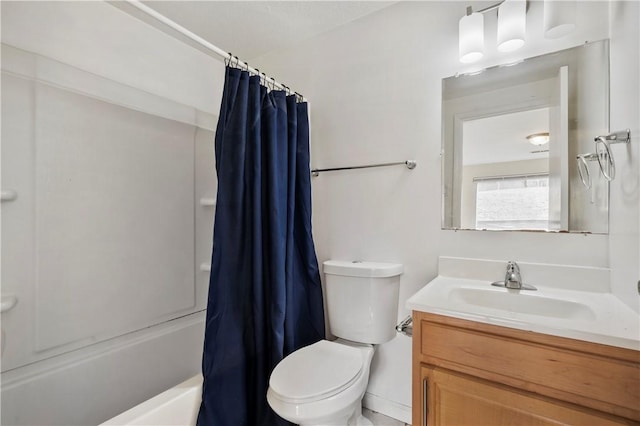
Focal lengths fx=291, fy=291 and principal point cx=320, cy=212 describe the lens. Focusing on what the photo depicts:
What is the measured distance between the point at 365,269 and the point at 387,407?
78 cm

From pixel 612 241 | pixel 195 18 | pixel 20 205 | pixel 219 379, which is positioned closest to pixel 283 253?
pixel 219 379

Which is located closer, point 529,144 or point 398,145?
point 529,144

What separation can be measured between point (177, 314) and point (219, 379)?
0.83m

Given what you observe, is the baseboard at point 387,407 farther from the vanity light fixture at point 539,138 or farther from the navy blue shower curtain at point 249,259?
the vanity light fixture at point 539,138

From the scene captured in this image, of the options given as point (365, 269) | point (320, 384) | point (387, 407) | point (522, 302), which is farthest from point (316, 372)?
point (522, 302)

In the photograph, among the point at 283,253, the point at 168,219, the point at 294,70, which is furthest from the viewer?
the point at 294,70

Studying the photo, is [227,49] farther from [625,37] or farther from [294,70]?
[625,37]

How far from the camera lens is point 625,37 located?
1.01m

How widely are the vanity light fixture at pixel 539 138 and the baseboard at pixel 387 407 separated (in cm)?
143

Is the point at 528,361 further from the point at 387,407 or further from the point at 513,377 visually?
the point at 387,407

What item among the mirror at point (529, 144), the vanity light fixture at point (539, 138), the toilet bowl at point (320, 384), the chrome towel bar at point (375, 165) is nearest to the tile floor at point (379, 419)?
the toilet bowl at point (320, 384)

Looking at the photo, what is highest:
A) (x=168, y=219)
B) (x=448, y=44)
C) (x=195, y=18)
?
(x=195, y=18)

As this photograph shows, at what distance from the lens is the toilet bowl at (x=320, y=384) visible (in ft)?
3.43

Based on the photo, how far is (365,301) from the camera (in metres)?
1.48
